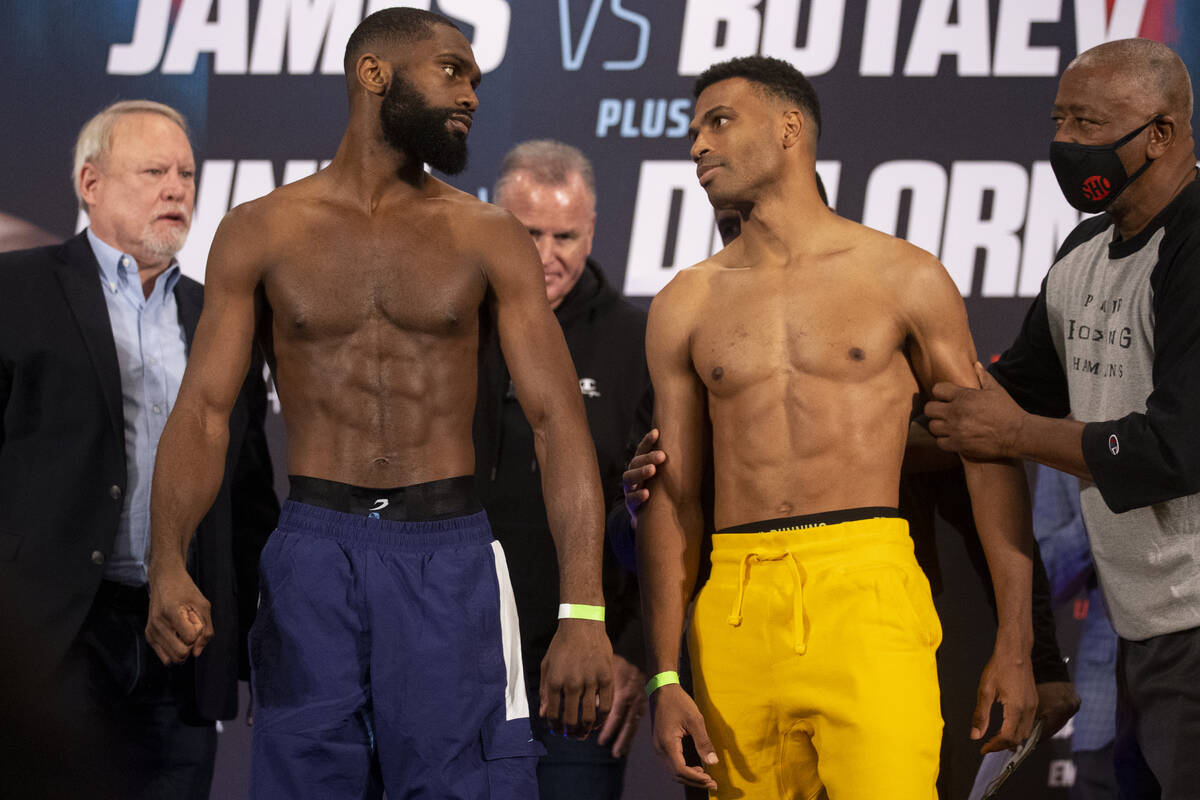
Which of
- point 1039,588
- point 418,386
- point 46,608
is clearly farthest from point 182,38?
point 1039,588

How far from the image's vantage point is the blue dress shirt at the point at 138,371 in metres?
2.76

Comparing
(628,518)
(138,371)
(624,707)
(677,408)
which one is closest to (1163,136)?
(677,408)

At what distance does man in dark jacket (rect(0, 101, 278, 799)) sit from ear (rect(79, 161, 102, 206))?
234mm

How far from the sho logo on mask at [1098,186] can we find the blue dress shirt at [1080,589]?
145 centimetres

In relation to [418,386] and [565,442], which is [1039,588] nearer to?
[565,442]

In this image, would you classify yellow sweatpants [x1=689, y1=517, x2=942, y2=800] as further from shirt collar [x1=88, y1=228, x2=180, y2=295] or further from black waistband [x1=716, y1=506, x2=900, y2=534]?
shirt collar [x1=88, y1=228, x2=180, y2=295]

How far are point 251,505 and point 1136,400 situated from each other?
1939 mm

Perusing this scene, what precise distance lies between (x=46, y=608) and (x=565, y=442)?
4.24ft

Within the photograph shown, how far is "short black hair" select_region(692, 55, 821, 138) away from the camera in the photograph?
243 centimetres

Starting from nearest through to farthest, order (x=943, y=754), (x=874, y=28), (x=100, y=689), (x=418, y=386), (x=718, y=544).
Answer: (x=418, y=386) < (x=718, y=544) < (x=943, y=754) < (x=100, y=689) < (x=874, y=28)

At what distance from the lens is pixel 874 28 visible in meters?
3.82

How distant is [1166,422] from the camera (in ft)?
6.99

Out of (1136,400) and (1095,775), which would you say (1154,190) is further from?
(1095,775)

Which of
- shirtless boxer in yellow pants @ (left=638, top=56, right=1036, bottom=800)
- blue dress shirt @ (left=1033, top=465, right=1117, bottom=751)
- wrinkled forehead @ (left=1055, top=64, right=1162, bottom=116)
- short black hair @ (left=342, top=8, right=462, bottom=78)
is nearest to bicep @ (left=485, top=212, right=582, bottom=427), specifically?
shirtless boxer in yellow pants @ (left=638, top=56, right=1036, bottom=800)
